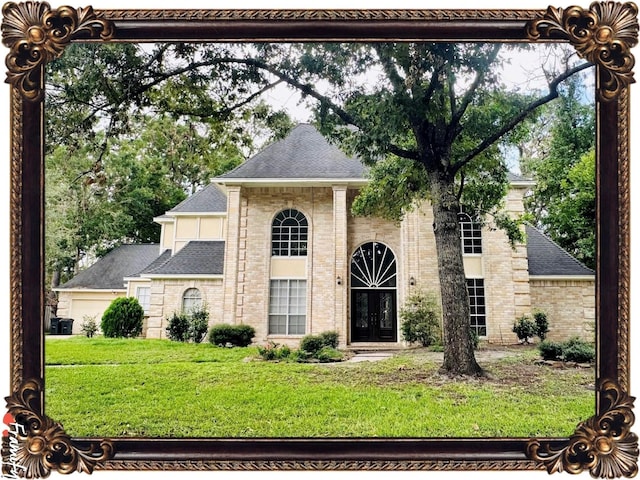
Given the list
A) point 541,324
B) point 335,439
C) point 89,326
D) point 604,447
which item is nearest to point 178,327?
point 89,326

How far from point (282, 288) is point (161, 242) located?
164 centimetres

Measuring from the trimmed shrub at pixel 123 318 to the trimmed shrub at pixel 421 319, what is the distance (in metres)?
2.34

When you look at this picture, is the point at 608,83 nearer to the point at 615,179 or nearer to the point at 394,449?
the point at 615,179

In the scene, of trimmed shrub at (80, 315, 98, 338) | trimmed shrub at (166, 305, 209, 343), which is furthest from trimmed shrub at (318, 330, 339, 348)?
trimmed shrub at (80, 315, 98, 338)

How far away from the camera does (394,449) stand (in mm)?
2545

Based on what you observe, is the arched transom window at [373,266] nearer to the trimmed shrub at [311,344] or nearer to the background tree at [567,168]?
the trimmed shrub at [311,344]

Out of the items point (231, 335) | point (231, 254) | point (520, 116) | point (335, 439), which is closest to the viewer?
point (335, 439)

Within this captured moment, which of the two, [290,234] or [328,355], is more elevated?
[290,234]

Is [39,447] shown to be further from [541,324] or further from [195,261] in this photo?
[541,324]

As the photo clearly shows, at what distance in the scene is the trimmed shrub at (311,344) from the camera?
12.5 feet

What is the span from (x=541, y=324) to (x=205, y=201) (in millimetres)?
3297

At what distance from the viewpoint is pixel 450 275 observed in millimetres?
3648

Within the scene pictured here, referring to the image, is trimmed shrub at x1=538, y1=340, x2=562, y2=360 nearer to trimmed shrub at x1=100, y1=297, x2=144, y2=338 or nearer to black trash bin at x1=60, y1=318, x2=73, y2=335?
trimmed shrub at x1=100, y1=297, x2=144, y2=338

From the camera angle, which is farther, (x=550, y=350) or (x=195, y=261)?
(x=195, y=261)
